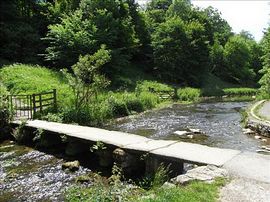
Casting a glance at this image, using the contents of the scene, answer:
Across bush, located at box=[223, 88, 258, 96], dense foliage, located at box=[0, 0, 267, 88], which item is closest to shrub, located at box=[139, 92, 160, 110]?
dense foliage, located at box=[0, 0, 267, 88]

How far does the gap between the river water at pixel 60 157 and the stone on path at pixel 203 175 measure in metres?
3.10

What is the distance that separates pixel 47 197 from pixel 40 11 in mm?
30393

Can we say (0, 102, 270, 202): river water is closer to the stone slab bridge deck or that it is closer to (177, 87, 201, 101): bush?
the stone slab bridge deck

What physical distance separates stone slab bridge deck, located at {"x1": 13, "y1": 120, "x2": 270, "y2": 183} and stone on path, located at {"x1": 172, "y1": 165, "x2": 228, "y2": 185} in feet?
0.96

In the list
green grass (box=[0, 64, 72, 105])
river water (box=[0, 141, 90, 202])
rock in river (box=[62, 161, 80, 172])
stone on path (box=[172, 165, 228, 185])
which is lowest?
river water (box=[0, 141, 90, 202])

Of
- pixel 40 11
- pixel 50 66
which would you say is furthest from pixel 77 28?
pixel 40 11

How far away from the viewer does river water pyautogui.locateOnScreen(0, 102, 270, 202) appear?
8.51 m

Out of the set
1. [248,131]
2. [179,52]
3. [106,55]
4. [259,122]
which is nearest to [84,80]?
[106,55]

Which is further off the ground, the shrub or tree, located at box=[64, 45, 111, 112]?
tree, located at box=[64, 45, 111, 112]

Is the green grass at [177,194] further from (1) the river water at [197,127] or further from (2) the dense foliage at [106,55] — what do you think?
(2) the dense foliage at [106,55]

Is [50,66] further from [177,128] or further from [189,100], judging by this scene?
[177,128]

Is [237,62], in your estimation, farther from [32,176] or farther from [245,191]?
[245,191]

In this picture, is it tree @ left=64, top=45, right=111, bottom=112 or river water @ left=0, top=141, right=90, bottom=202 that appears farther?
tree @ left=64, top=45, right=111, bottom=112

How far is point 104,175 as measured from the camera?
970 cm
